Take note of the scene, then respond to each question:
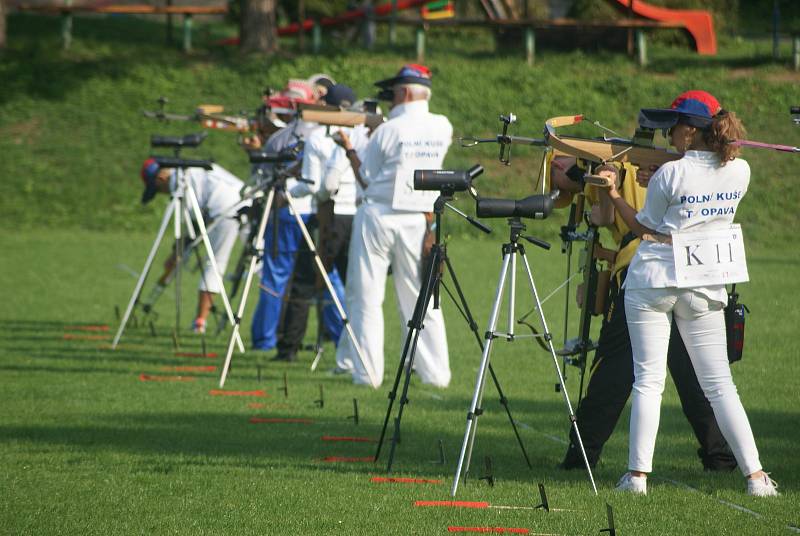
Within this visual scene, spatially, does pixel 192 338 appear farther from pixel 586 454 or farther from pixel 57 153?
pixel 57 153

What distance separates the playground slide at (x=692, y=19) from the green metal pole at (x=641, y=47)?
500 millimetres

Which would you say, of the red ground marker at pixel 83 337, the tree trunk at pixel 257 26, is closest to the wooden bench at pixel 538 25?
the tree trunk at pixel 257 26

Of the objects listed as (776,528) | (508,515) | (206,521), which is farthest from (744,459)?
(206,521)

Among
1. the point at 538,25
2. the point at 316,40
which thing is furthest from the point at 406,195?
the point at 316,40

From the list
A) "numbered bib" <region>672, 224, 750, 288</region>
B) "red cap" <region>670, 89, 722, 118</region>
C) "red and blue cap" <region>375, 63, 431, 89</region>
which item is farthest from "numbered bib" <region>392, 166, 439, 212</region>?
"numbered bib" <region>672, 224, 750, 288</region>

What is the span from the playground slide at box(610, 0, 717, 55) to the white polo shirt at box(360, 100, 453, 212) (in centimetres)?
2013

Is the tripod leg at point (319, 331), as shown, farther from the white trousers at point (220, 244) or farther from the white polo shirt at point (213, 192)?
the white polo shirt at point (213, 192)

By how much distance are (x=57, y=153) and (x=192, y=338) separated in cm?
1367

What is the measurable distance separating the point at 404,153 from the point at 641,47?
20.5 meters

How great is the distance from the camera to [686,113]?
686 centimetres

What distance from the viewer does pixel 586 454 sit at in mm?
7707

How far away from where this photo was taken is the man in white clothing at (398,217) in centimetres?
1062

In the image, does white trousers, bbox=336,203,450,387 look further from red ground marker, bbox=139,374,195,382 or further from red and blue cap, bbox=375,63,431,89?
red ground marker, bbox=139,374,195,382

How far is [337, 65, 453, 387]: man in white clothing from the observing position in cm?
1062
